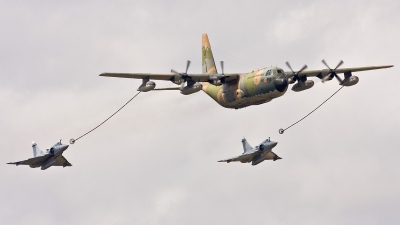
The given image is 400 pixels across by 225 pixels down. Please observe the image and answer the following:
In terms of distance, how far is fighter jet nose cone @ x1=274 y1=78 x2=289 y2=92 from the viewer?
100250 millimetres

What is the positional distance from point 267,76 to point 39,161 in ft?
86.5

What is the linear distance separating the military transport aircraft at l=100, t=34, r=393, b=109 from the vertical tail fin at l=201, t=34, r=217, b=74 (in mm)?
4241

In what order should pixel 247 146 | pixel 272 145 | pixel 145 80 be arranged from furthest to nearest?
pixel 247 146 < pixel 272 145 < pixel 145 80

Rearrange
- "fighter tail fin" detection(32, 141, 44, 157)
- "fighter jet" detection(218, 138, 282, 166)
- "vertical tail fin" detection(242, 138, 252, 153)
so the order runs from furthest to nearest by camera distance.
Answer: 1. "vertical tail fin" detection(242, 138, 252, 153)
2. "fighter tail fin" detection(32, 141, 44, 157)
3. "fighter jet" detection(218, 138, 282, 166)

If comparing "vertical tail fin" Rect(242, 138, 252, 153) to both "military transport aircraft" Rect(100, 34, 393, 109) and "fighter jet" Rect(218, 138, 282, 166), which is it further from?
"military transport aircraft" Rect(100, 34, 393, 109)

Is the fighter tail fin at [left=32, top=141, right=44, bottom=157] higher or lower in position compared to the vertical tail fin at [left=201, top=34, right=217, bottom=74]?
lower

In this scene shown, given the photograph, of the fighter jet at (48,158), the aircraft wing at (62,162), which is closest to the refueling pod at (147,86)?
the fighter jet at (48,158)

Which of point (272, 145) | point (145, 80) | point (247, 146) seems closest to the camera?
point (145, 80)

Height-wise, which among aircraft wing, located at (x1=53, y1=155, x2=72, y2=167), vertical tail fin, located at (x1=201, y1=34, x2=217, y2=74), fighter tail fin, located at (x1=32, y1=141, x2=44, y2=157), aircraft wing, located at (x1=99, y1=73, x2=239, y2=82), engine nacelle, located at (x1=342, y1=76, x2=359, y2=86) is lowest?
aircraft wing, located at (x1=53, y1=155, x2=72, y2=167)

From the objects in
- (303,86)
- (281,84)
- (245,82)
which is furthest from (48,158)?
(303,86)

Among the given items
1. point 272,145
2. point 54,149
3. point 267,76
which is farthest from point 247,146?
point 54,149

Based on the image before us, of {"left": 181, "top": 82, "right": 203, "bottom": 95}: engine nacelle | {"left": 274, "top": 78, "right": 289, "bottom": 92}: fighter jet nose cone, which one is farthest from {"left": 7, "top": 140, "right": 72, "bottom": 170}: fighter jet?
{"left": 274, "top": 78, "right": 289, "bottom": 92}: fighter jet nose cone

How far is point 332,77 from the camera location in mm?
109812

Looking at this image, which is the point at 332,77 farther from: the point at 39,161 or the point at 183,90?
the point at 39,161
